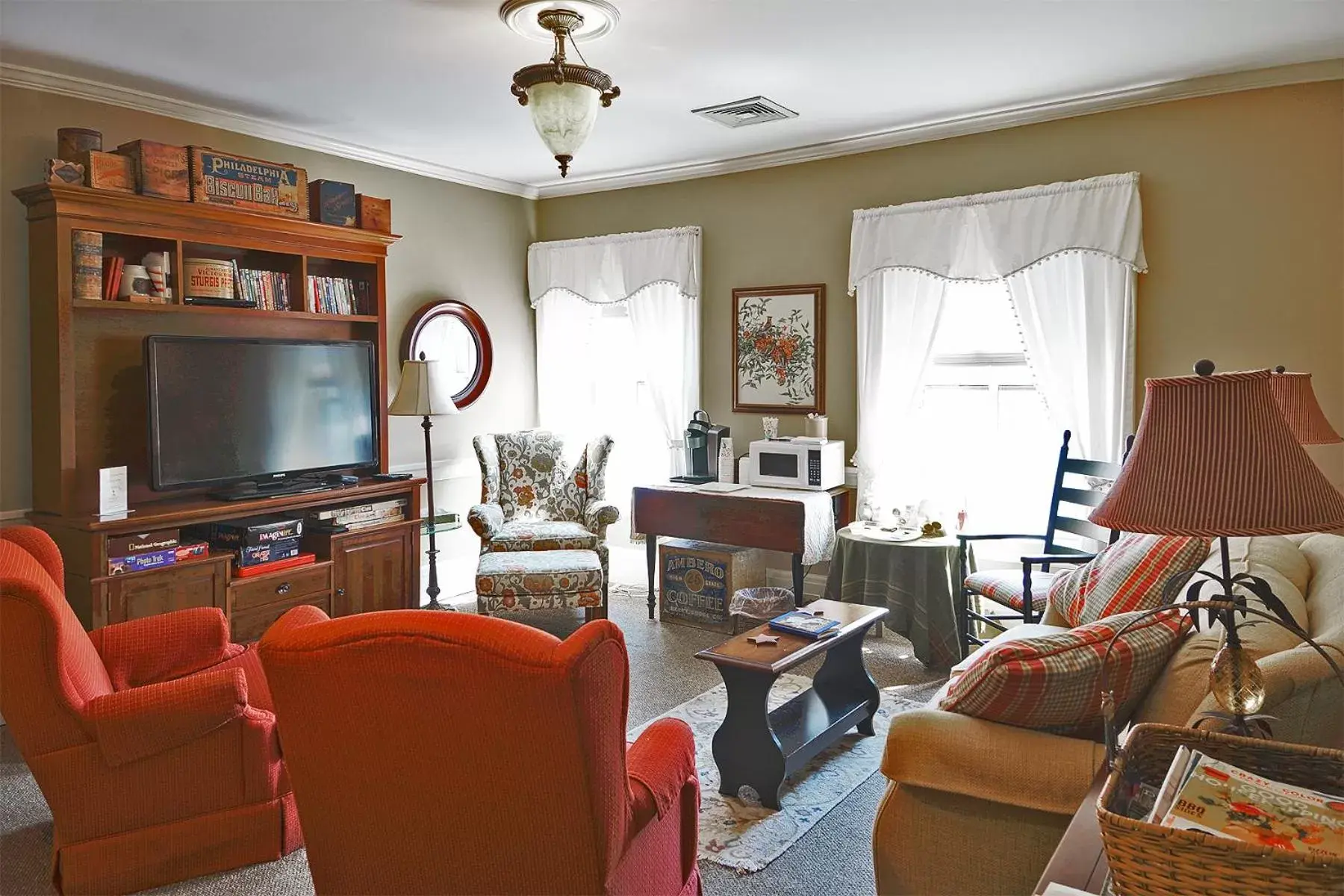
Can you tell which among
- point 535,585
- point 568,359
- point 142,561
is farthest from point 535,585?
point 568,359

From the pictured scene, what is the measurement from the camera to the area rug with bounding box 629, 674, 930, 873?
8.80 ft

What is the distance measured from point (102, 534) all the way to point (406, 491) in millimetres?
1480

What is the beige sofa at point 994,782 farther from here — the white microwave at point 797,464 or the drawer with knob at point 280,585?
the drawer with knob at point 280,585

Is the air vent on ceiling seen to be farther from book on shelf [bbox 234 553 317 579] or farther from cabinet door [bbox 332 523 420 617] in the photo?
book on shelf [bbox 234 553 317 579]

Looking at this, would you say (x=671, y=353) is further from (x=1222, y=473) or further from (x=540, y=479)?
(x=1222, y=473)

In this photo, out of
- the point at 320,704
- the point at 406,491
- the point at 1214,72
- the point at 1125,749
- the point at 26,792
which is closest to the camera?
the point at 1125,749

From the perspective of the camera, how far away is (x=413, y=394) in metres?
5.01

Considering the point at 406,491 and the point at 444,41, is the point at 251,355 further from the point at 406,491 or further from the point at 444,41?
the point at 444,41

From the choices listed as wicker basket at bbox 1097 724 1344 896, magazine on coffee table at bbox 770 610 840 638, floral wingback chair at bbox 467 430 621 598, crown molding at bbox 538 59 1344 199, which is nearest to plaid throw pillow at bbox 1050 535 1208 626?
magazine on coffee table at bbox 770 610 840 638

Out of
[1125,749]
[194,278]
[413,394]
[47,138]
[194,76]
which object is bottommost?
[1125,749]

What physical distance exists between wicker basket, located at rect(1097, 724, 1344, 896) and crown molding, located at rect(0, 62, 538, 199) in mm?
4530

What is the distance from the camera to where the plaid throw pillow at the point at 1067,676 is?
1882 millimetres

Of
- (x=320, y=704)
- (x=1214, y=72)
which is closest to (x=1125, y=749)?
(x=320, y=704)

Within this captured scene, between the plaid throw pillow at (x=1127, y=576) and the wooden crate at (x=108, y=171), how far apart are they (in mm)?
3921
